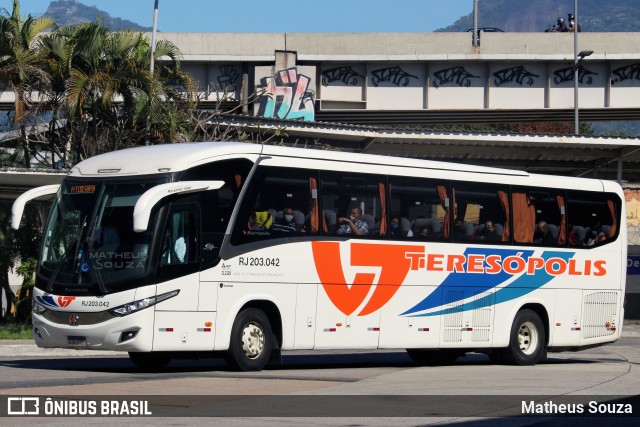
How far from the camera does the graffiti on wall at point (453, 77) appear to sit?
170ft

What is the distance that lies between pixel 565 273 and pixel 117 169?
9318 millimetres

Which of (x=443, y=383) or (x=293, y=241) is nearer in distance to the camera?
(x=443, y=383)

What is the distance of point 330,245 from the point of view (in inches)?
726

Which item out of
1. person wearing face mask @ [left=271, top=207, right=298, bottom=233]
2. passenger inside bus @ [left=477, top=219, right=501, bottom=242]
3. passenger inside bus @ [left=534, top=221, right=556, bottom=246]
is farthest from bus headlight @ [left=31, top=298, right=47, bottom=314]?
passenger inside bus @ [left=534, top=221, right=556, bottom=246]

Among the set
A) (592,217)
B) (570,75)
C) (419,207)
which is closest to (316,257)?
(419,207)

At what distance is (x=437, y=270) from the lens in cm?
2002

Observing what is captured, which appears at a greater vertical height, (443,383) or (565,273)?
(565,273)

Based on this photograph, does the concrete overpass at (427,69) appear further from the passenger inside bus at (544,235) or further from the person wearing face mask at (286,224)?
the person wearing face mask at (286,224)

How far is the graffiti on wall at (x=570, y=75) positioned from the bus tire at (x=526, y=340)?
1237 inches

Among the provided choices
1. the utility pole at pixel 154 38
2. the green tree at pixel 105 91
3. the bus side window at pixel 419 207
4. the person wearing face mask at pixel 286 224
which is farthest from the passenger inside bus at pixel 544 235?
the utility pole at pixel 154 38

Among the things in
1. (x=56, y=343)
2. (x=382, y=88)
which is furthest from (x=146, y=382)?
(x=382, y=88)

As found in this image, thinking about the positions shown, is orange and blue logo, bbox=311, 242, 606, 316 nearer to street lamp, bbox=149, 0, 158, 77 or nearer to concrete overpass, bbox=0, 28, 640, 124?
street lamp, bbox=149, 0, 158, 77

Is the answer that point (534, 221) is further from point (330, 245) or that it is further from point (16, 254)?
point (16, 254)

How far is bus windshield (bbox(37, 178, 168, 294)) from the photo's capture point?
16.2m
